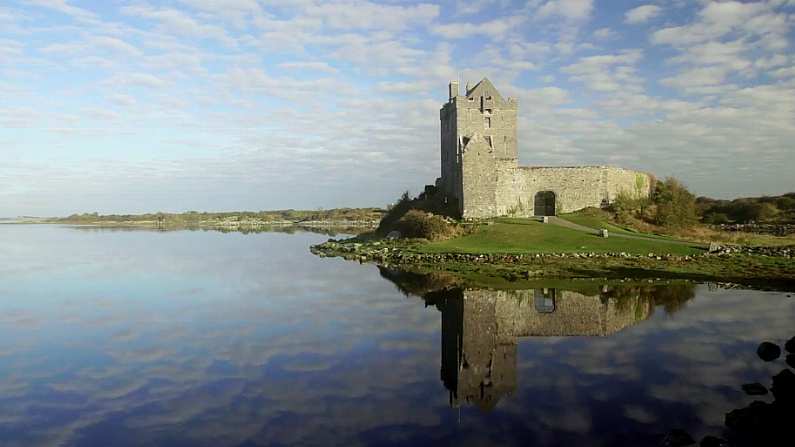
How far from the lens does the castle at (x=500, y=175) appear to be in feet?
128

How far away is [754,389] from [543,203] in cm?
3246

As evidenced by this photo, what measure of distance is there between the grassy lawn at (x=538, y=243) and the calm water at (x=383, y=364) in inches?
304

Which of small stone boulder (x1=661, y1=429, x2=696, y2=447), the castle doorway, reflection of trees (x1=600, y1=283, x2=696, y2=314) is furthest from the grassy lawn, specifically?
small stone boulder (x1=661, y1=429, x2=696, y2=447)

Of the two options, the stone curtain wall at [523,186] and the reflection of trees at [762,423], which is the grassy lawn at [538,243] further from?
the reflection of trees at [762,423]

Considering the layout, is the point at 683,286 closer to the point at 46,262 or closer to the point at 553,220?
the point at 553,220

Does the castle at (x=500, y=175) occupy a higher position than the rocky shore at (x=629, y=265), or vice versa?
the castle at (x=500, y=175)

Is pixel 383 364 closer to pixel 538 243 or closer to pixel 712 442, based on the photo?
pixel 712 442

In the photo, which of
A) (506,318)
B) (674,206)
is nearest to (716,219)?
(674,206)

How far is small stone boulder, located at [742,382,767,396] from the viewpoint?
9.99m

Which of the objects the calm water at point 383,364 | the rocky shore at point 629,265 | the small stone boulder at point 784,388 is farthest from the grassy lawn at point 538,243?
the small stone boulder at point 784,388

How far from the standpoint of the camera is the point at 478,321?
1630 cm

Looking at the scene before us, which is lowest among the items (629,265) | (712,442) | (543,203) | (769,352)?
(712,442)

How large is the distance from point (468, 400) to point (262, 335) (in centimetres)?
708

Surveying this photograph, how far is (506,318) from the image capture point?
654 inches
